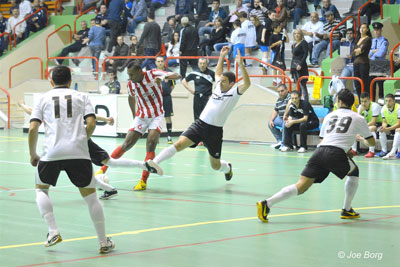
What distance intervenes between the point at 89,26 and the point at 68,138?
84.0 ft

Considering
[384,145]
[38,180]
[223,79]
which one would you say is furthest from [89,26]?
[38,180]

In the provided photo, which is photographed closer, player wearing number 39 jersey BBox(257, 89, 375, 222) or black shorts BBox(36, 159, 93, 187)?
black shorts BBox(36, 159, 93, 187)

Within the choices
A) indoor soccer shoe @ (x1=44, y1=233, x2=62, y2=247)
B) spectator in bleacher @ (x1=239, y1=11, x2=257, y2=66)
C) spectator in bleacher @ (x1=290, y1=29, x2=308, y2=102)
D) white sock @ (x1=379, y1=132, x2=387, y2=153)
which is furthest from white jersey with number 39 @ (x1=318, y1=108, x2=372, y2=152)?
spectator in bleacher @ (x1=239, y1=11, x2=257, y2=66)

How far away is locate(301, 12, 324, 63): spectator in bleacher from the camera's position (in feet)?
76.1

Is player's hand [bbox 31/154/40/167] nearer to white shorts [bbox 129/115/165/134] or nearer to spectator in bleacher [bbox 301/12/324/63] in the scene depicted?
white shorts [bbox 129/115/165/134]

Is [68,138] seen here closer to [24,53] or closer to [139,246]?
[139,246]

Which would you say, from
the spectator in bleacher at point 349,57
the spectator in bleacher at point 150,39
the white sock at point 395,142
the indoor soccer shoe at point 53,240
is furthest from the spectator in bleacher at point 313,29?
the indoor soccer shoe at point 53,240

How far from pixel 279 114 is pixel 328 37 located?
501cm

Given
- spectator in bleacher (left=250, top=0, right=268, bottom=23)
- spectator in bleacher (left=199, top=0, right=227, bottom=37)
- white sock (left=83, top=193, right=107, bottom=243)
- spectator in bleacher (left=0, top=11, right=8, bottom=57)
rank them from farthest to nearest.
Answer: spectator in bleacher (left=0, top=11, right=8, bottom=57), spectator in bleacher (left=199, top=0, right=227, bottom=37), spectator in bleacher (left=250, top=0, right=268, bottom=23), white sock (left=83, top=193, right=107, bottom=243)

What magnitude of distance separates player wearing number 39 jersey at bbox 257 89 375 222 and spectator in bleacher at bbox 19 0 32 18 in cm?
2590

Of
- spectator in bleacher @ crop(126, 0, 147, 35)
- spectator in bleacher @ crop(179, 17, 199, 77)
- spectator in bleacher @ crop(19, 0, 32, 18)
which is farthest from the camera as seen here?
spectator in bleacher @ crop(19, 0, 32, 18)

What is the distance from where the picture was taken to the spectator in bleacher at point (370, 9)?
74.4 feet

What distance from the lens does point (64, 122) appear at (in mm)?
7105

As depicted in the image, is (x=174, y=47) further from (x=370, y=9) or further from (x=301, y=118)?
(x=301, y=118)
